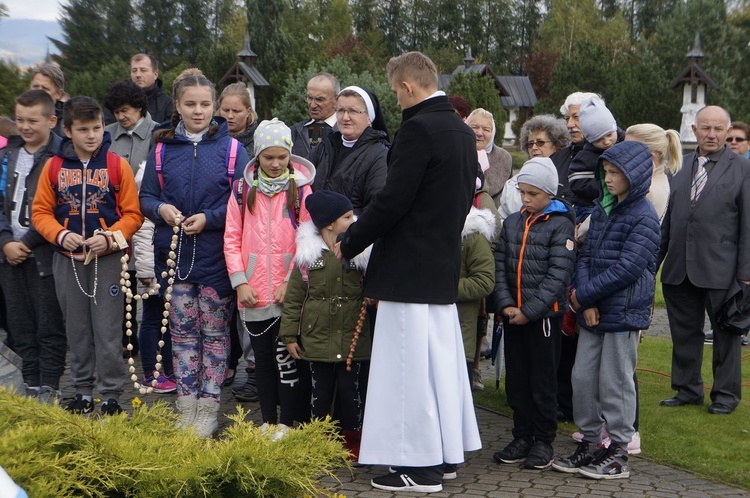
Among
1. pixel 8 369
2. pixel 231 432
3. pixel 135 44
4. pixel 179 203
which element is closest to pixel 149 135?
pixel 179 203

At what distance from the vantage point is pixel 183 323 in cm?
628

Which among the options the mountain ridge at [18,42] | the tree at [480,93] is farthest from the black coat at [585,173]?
the tree at [480,93]

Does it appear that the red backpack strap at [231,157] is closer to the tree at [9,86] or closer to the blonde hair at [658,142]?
the blonde hair at [658,142]

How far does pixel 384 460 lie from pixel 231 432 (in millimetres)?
2194

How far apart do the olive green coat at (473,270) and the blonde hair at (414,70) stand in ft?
3.83

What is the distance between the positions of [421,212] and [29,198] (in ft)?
11.0

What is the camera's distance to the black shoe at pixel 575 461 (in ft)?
19.1

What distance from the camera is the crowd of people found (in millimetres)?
5316

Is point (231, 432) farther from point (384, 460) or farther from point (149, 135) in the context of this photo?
point (149, 135)

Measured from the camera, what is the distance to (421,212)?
5.23m

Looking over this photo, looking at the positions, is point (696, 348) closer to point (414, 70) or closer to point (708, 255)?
point (708, 255)

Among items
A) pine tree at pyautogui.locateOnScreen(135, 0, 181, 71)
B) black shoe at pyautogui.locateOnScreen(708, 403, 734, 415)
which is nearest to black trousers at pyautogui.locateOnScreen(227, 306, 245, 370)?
black shoe at pyautogui.locateOnScreen(708, 403, 734, 415)

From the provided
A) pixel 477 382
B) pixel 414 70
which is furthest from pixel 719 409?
pixel 414 70

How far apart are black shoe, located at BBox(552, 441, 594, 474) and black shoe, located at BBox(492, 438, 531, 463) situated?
22 cm
